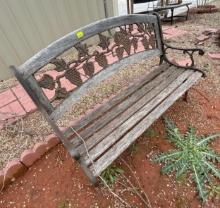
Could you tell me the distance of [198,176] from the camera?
1.90m

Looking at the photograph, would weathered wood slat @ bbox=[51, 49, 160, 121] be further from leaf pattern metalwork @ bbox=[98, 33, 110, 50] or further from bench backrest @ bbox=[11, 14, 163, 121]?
leaf pattern metalwork @ bbox=[98, 33, 110, 50]

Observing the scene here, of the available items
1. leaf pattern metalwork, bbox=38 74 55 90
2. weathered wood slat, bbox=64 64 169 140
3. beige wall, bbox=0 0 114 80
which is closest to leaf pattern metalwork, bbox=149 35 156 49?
weathered wood slat, bbox=64 64 169 140

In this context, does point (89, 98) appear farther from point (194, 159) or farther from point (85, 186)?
point (194, 159)

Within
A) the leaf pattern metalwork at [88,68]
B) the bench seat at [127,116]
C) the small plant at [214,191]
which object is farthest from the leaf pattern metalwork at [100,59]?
the small plant at [214,191]

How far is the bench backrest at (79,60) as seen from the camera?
61.2 inches

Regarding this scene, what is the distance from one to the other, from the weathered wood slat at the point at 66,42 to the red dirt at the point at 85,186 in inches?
38.6

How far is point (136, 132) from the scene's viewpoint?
5.94ft

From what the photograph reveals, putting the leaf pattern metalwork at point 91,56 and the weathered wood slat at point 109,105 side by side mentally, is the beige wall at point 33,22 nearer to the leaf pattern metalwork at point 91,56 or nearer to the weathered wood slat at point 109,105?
the leaf pattern metalwork at point 91,56

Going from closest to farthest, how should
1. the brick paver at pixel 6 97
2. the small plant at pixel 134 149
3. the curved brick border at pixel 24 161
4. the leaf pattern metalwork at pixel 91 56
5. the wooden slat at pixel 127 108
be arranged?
the leaf pattern metalwork at pixel 91 56 < the wooden slat at pixel 127 108 < the curved brick border at pixel 24 161 < the small plant at pixel 134 149 < the brick paver at pixel 6 97

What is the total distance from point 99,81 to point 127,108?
37 cm

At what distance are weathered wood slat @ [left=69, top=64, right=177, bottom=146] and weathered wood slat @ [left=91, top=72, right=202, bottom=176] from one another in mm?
241

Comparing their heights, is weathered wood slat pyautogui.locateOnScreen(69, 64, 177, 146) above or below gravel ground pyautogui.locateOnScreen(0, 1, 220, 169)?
above

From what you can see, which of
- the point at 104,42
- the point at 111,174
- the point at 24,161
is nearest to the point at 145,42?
the point at 104,42

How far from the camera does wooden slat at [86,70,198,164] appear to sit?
170cm
